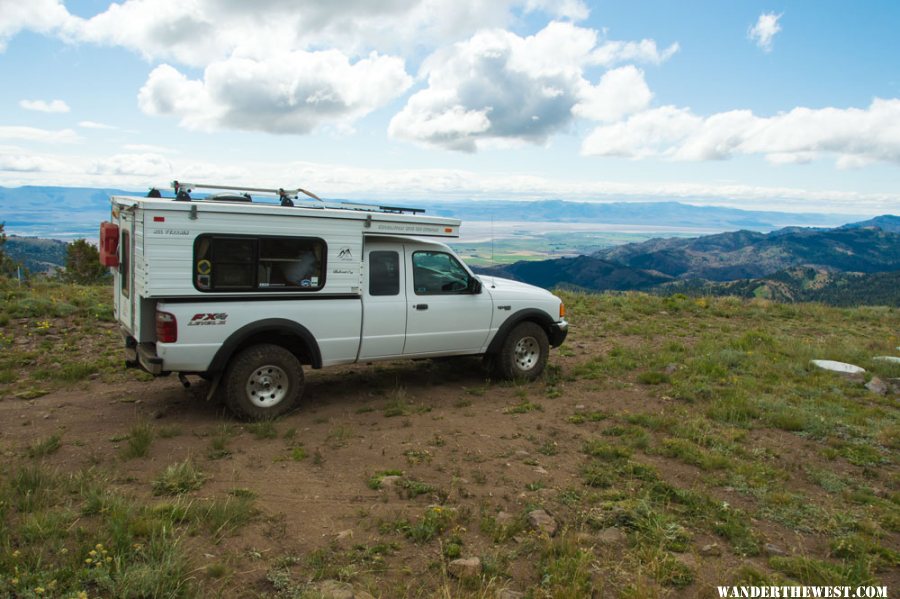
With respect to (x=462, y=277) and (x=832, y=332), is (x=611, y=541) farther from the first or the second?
(x=832, y=332)

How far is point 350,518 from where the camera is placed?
4.41 m

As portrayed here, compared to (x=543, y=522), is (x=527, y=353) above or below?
above

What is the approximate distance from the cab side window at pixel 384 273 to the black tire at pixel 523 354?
6.51ft

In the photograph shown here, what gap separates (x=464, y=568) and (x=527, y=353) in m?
5.22

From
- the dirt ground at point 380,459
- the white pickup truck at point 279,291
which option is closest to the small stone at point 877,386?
the dirt ground at point 380,459

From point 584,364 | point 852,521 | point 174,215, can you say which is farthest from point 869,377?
point 174,215

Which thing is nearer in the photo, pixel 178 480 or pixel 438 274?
pixel 178 480

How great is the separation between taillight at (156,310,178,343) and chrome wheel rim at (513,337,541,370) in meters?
4.66

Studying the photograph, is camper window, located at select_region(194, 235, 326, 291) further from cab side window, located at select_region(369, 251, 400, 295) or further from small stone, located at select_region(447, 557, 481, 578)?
small stone, located at select_region(447, 557, 481, 578)

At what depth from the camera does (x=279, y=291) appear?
21.7 feet

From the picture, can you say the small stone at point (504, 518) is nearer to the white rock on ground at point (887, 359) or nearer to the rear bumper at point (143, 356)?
the rear bumper at point (143, 356)

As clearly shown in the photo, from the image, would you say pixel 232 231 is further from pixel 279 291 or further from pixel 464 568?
pixel 464 568

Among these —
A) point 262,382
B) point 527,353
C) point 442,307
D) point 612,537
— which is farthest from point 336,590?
point 527,353
